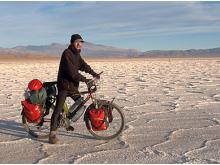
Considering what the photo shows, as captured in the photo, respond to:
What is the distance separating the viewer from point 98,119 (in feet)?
21.7

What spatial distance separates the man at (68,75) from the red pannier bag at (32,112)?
0.31 m

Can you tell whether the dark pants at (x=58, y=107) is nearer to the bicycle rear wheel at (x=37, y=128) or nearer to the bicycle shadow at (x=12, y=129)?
the bicycle rear wheel at (x=37, y=128)

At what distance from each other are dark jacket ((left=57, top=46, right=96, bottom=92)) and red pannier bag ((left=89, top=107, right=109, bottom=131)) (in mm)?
429

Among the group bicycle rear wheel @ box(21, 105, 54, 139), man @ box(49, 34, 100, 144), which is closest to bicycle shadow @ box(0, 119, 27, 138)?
bicycle rear wheel @ box(21, 105, 54, 139)

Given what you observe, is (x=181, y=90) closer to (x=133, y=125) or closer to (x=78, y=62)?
(x=133, y=125)

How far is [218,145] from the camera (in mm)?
6102

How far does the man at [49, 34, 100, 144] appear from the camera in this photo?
20.8 feet

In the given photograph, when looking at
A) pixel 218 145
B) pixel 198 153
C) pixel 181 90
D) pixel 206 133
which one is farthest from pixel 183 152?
pixel 181 90

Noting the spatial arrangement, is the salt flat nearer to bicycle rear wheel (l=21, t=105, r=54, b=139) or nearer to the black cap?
bicycle rear wheel (l=21, t=105, r=54, b=139)

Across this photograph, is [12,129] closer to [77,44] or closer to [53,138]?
[53,138]

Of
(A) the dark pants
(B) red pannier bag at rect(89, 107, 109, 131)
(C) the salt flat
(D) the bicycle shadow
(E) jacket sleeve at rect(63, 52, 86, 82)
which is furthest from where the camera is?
(D) the bicycle shadow

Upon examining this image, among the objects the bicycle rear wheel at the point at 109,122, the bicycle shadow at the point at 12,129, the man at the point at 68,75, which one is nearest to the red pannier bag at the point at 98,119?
the bicycle rear wheel at the point at 109,122

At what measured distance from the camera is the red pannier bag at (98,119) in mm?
6617

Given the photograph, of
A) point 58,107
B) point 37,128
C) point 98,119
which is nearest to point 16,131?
point 37,128
